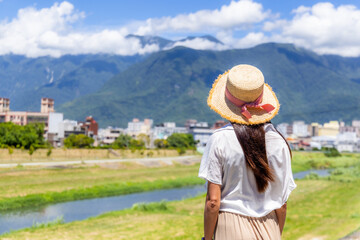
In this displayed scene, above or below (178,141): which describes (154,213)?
below

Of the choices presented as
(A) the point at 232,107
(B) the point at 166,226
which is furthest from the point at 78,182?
(A) the point at 232,107

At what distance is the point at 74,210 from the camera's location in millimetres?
19016

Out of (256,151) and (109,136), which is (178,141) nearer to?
(109,136)

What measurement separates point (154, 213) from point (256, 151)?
43.0 ft

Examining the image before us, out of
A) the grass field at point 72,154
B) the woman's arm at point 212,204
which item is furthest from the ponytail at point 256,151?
the grass field at point 72,154

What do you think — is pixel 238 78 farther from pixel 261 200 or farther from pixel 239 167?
pixel 261 200

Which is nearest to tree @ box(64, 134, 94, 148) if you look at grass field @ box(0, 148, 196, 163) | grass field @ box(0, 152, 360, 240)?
grass field @ box(0, 148, 196, 163)

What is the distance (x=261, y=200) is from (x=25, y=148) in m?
38.0

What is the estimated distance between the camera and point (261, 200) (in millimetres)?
2498

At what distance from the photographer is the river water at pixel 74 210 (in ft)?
48.9

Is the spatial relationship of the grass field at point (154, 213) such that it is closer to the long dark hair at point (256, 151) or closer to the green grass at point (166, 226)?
the green grass at point (166, 226)

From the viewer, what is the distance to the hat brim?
2.48 m

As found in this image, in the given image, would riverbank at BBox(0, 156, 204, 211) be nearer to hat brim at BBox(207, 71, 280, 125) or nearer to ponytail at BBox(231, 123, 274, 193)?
hat brim at BBox(207, 71, 280, 125)

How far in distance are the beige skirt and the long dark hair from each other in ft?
0.63
